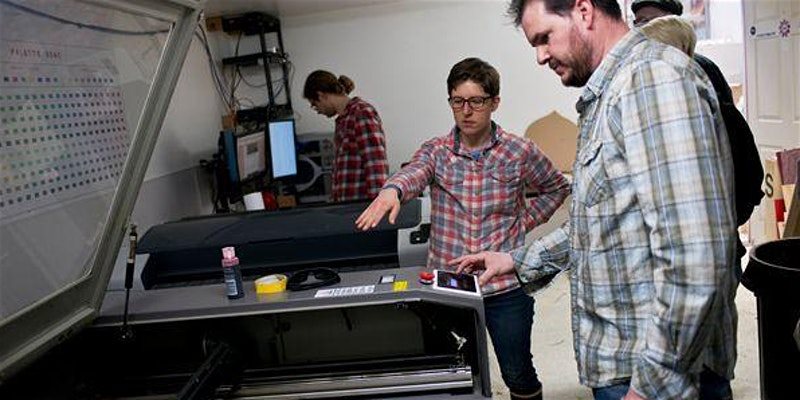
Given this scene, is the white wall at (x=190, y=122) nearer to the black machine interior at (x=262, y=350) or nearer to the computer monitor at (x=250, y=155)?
the computer monitor at (x=250, y=155)

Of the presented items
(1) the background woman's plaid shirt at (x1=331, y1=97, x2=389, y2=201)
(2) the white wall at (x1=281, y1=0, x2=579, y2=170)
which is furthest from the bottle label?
(2) the white wall at (x1=281, y1=0, x2=579, y2=170)

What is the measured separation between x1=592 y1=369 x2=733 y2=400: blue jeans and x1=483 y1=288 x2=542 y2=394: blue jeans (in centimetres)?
63

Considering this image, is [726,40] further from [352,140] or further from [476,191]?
[476,191]

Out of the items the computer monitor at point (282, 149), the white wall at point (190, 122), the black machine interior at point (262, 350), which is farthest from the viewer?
the computer monitor at point (282, 149)

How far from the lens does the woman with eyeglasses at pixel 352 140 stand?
317 cm

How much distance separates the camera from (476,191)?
1657 millimetres

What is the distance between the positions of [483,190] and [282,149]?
2208 millimetres

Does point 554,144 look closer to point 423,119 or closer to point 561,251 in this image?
point 423,119

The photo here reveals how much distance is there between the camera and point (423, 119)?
454 cm

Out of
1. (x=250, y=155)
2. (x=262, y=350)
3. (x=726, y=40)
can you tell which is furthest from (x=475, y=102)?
(x=726, y=40)

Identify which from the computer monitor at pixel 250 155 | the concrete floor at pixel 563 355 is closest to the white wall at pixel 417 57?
the computer monitor at pixel 250 155

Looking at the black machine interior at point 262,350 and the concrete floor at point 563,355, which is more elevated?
the black machine interior at point 262,350

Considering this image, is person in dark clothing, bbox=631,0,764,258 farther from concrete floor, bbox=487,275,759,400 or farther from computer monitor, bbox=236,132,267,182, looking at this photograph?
computer monitor, bbox=236,132,267,182

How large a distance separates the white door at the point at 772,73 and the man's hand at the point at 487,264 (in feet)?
9.82
